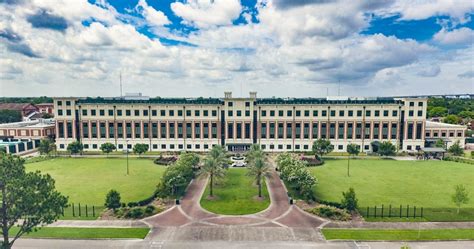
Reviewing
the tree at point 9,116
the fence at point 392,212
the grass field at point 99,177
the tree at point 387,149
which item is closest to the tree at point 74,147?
the grass field at point 99,177

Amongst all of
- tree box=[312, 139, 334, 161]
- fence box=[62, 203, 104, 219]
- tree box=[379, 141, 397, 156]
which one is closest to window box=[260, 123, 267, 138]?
tree box=[312, 139, 334, 161]

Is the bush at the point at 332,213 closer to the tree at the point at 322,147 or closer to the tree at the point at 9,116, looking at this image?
the tree at the point at 322,147

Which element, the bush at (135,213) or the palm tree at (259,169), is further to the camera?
the palm tree at (259,169)

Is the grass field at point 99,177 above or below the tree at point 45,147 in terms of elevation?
below

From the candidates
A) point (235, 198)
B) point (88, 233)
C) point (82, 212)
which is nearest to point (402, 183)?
point (235, 198)

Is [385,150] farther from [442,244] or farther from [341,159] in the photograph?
[442,244]
